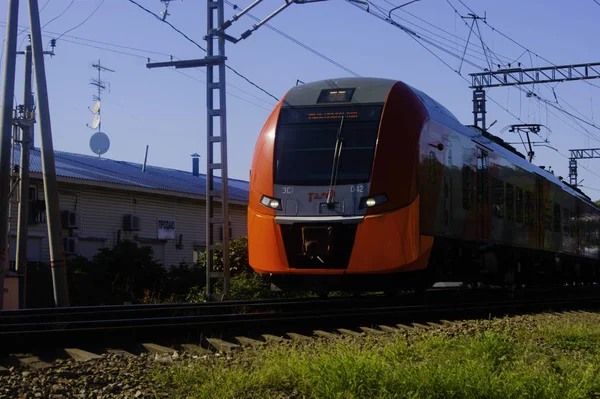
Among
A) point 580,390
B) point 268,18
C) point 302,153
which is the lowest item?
point 580,390

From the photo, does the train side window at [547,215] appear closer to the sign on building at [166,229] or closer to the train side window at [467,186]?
the train side window at [467,186]

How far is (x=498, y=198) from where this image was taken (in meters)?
15.5

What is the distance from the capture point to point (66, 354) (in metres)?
6.68

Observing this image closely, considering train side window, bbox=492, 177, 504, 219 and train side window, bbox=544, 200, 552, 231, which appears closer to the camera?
train side window, bbox=492, 177, 504, 219

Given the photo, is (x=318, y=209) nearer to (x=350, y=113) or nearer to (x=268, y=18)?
(x=350, y=113)

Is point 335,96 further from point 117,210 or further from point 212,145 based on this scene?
point 117,210

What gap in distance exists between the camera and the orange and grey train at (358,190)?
10.7 m

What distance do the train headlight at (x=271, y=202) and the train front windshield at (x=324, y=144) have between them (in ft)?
0.86

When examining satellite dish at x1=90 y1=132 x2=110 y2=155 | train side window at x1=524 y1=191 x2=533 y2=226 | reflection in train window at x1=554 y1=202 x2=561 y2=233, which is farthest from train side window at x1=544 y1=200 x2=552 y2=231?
satellite dish at x1=90 y1=132 x2=110 y2=155

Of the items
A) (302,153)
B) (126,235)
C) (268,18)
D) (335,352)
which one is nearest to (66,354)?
(335,352)

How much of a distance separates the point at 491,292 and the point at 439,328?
24.4 ft

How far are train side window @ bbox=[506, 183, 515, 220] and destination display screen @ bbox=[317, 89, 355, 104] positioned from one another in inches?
226

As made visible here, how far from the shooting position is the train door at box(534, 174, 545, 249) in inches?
733

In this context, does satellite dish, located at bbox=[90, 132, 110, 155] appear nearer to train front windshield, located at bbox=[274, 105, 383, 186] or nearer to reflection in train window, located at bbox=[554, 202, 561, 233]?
reflection in train window, located at bbox=[554, 202, 561, 233]
